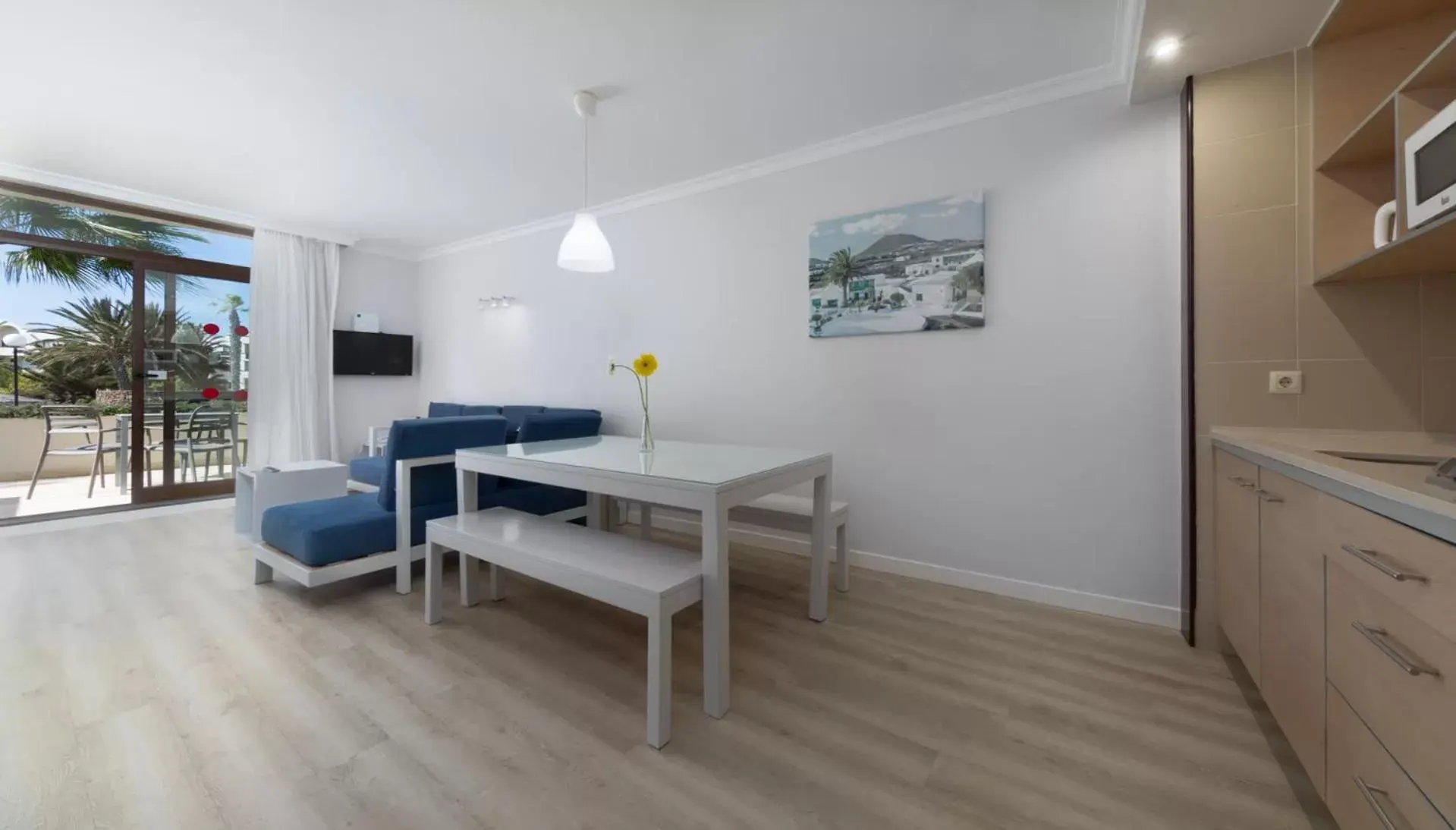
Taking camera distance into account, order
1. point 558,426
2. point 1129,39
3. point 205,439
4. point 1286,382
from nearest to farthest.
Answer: point 1286,382 < point 1129,39 < point 558,426 < point 205,439

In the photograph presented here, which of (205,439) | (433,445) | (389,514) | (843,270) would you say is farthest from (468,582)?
(205,439)

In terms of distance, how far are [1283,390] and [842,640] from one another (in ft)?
6.32

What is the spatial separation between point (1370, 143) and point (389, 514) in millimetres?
4206

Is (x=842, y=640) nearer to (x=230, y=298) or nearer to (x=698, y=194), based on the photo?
(x=698, y=194)

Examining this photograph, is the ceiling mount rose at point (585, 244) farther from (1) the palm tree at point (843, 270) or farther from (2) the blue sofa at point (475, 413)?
(1) the palm tree at point (843, 270)

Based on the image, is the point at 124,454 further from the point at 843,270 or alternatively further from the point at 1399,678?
the point at 1399,678

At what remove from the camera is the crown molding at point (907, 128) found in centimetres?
241

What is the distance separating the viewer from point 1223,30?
73.2 inches

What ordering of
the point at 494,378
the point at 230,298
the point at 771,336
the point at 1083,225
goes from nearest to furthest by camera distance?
the point at 1083,225 → the point at 771,336 → the point at 230,298 → the point at 494,378

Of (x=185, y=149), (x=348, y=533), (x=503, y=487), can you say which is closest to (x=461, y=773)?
(x=348, y=533)

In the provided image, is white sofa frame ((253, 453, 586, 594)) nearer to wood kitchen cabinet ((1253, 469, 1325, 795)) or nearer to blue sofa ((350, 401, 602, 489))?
blue sofa ((350, 401, 602, 489))

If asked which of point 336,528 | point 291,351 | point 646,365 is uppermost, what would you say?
point 291,351

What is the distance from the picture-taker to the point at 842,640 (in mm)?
2217

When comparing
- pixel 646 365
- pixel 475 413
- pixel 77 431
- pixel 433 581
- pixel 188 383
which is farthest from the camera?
pixel 475 413
